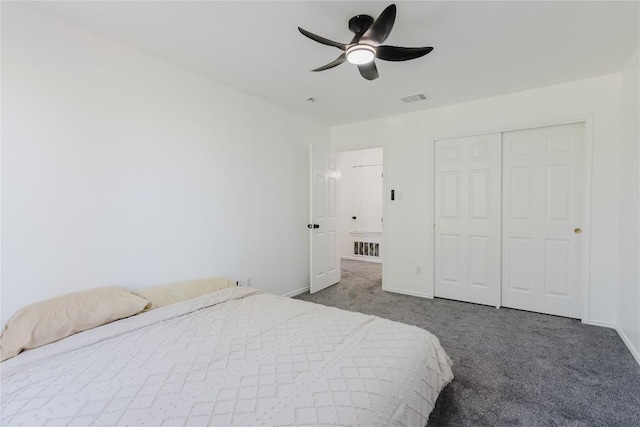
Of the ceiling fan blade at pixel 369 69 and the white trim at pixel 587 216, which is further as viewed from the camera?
the white trim at pixel 587 216

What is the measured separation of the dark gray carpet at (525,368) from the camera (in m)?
1.70

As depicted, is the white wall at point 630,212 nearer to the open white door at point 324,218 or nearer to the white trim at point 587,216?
the white trim at point 587,216

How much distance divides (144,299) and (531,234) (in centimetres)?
383

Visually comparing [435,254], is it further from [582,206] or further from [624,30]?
[624,30]

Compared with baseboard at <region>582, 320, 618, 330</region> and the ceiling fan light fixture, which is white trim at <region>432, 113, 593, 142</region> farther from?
the ceiling fan light fixture

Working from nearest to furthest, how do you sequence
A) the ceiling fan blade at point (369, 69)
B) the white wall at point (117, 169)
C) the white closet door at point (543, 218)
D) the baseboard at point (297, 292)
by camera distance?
the white wall at point (117, 169)
the ceiling fan blade at point (369, 69)
the white closet door at point (543, 218)
the baseboard at point (297, 292)

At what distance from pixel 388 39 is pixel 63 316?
2.81m

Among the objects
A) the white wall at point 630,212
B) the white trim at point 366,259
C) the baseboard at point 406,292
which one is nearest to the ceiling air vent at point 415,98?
the white wall at point 630,212

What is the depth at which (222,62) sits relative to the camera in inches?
101

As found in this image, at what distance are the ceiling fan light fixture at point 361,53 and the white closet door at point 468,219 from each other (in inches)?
87.4

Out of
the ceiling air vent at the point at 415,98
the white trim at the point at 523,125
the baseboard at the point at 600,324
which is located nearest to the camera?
the baseboard at the point at 600,324

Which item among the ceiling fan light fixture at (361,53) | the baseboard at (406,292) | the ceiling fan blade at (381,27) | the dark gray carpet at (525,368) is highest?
the ceiling fan blade at (381,27)

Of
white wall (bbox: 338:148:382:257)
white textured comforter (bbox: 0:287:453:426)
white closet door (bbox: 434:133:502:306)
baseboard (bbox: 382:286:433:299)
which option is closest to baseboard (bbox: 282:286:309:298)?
baseboard (bbox: 382:286:433:299)

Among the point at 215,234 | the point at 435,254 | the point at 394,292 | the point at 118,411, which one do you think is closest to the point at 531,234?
the point at 435,254
